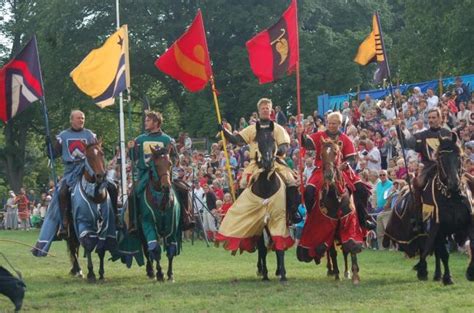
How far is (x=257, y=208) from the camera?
14.8 m

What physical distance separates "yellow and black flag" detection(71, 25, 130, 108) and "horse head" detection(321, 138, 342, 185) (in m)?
4.96

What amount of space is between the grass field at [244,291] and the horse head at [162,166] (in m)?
1.51

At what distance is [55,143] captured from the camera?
A: 1617cm

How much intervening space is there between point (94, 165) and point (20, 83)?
110 inches

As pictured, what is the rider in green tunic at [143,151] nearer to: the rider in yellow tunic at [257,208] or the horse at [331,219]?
the rider in yellow tunic at [257,208]

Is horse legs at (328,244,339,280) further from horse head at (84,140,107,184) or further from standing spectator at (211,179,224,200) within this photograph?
standing spectator at (211,179,224,200)

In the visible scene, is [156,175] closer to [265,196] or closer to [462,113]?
[265,196]

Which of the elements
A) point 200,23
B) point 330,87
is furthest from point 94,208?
point 330,87

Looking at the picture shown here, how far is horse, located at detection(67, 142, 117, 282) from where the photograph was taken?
15.1 metres

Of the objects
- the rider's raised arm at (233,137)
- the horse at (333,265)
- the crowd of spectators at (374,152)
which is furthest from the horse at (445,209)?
the crowd of spectators at (374,152)

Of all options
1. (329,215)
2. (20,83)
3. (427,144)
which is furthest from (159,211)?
(427,144)

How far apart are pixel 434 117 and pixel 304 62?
35.6m

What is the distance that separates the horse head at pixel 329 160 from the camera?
1393 centimetres

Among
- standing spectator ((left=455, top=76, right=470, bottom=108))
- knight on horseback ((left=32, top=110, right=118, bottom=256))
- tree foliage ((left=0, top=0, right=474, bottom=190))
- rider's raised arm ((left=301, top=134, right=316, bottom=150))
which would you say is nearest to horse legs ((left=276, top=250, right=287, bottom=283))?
rider's raised arm ((left=301, top=134, right=316, bottom=150))
